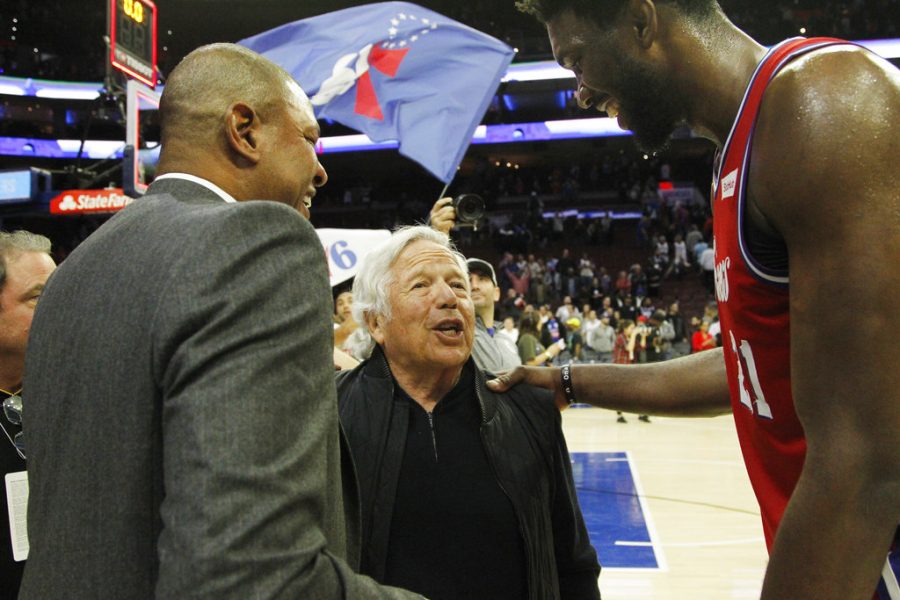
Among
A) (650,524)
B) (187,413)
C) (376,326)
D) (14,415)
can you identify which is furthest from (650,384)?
(650,524)

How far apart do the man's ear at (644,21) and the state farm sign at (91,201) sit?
43.4 ft

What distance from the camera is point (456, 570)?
210 centimetres

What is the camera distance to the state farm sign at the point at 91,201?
14193mm

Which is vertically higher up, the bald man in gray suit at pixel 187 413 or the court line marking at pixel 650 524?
the bald man in gray suit at pixel 187 413

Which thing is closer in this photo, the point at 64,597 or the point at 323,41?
the point at 64,597

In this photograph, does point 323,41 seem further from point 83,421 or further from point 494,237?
point 494,237

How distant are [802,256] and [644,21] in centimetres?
55

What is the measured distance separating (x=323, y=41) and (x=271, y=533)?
536 cm

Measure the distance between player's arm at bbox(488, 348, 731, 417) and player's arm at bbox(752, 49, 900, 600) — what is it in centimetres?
93

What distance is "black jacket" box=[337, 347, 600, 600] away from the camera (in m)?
2.07

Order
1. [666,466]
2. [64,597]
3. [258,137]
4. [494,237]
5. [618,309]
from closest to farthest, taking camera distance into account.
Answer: [64,597] < [258,137] < [666,466] < [618,309] < [494,237]

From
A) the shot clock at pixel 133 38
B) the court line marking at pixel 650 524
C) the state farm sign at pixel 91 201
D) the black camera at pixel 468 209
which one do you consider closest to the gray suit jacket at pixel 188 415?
the black camera at pixel 468 209

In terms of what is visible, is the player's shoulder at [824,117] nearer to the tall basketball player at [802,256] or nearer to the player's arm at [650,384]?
the tall basketball player at [802,256]

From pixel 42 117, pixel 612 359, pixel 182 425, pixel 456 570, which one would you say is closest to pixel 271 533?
pixel 182 425
